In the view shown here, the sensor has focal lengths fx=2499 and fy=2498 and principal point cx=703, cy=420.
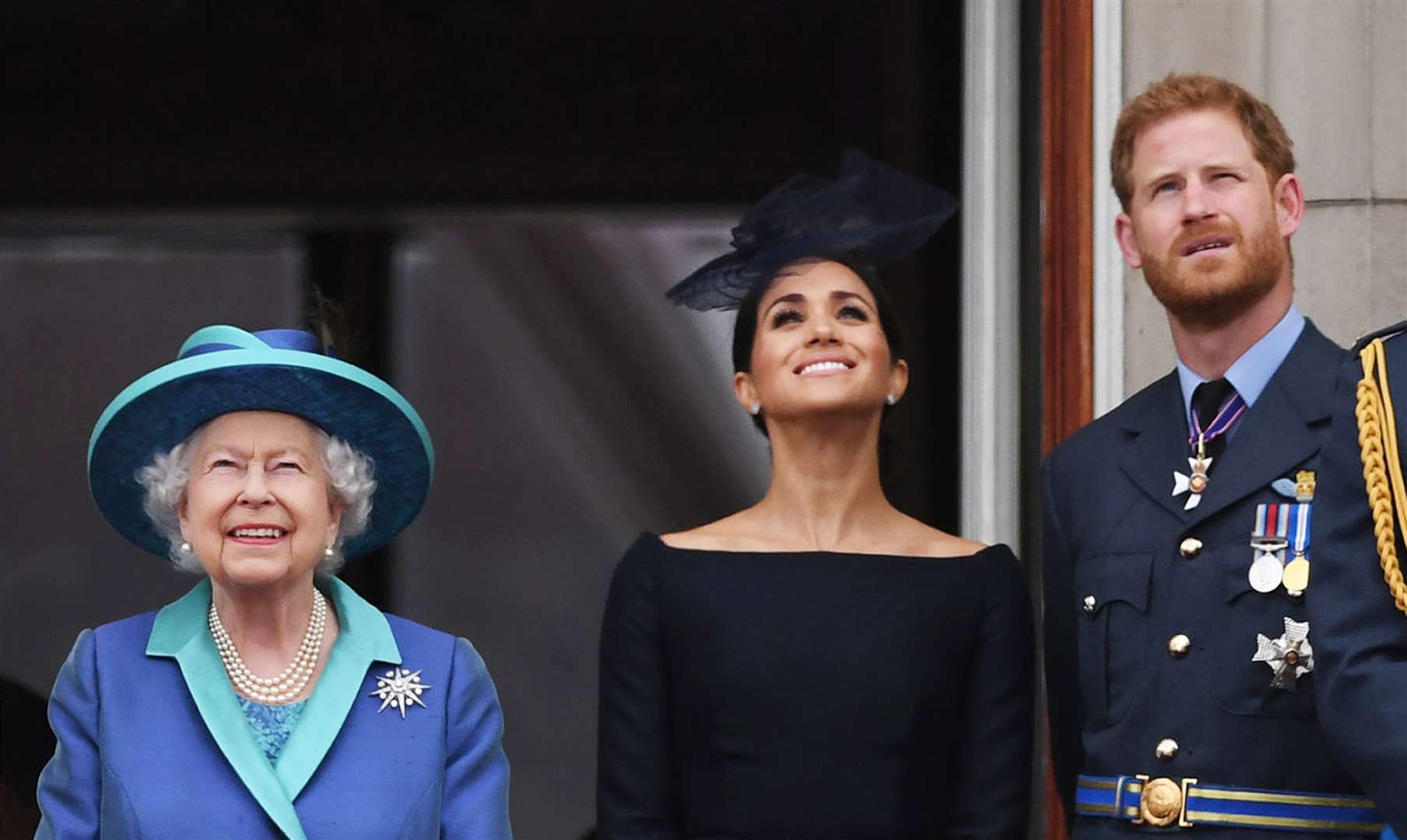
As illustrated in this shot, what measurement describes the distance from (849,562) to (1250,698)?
0.73m

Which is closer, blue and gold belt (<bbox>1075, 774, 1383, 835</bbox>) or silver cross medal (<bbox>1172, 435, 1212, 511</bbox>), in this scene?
blue and gold belt (<bbox>1075, 774, 1383, 835</bbox>)

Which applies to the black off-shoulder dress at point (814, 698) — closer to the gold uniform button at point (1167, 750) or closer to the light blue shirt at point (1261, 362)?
the gold uniform button at point (1167, 750)

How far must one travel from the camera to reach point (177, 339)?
6.27m

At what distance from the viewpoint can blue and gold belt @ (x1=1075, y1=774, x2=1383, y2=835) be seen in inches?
128

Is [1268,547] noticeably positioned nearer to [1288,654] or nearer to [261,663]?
[1288,654]

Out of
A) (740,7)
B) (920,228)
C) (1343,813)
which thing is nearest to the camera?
(1343,813)

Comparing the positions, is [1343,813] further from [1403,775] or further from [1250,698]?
[1403,775]

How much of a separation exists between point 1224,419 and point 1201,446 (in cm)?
5

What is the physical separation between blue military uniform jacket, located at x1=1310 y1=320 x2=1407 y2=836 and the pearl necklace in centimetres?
133

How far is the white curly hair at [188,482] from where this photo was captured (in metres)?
3.41

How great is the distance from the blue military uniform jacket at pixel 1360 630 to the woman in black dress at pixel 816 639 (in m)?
0.85

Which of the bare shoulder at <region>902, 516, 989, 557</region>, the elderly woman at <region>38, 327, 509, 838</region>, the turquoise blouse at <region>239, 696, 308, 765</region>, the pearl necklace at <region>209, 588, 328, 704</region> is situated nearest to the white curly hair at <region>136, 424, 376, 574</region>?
the elderly woman at <region>38, 327, 509, 838</region>

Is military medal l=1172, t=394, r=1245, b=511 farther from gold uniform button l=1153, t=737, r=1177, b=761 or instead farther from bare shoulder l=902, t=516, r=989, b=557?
bare shoulder l=902, t=516, r=989, b=557

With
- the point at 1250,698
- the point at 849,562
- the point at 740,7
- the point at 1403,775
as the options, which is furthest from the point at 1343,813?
the point at 740,7
